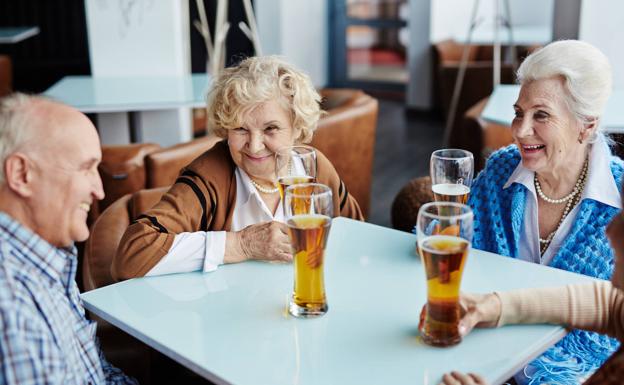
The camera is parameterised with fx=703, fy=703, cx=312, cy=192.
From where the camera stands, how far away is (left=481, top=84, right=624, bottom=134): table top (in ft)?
9.20

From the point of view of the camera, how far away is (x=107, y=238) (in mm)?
2086

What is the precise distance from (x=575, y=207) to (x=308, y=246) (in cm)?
91

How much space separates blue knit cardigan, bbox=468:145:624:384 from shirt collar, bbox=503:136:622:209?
20 millimetres

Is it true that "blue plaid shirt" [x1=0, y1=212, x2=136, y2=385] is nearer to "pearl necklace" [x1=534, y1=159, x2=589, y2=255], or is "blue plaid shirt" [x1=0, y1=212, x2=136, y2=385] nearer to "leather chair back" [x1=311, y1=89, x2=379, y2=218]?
"pearl necklace" [x1=534, y1=159, x2=589, y2=255]

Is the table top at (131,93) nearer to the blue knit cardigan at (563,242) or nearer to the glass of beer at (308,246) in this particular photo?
the blue knit cardigan at (563,242)

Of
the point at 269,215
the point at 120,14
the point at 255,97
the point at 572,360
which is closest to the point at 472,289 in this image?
the point at 572,360

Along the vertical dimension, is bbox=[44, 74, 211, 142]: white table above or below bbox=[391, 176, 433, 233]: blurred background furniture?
above

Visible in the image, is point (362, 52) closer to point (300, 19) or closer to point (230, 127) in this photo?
point (300, 19)

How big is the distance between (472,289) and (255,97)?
82 centimetres

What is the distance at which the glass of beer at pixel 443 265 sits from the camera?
50.2 inches

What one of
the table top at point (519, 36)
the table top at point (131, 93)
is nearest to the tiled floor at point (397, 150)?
the table top at point (519, 36)

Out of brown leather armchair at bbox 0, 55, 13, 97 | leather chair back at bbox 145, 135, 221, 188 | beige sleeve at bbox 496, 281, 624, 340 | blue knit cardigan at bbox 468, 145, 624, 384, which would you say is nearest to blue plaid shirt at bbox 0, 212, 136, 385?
beige sleeve at bbox 496, 281, 624, 340

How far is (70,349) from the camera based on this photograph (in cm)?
130

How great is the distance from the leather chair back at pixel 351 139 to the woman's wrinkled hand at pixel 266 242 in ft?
5.94
